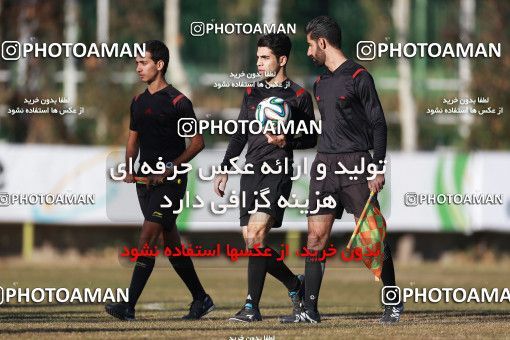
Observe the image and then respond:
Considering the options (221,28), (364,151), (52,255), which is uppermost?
(221,28)

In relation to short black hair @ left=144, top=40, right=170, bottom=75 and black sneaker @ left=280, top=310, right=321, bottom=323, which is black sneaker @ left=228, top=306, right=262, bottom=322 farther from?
short black hair @ left=144, top=40, right=170, bottom=75

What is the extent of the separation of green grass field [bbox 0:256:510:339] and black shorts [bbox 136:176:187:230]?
918 mm

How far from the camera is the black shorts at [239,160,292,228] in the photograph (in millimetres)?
13453

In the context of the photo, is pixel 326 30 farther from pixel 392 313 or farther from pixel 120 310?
pixel 120 310

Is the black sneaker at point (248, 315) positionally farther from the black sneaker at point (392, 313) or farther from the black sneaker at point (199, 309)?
the black sneaker at point (392, 313)

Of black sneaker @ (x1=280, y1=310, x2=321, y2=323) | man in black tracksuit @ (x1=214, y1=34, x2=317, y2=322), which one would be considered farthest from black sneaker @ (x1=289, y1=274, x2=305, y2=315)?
black sneaker @ (x1=280, y1=310, x2=321, y2=323)

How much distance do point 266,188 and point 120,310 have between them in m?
1.69

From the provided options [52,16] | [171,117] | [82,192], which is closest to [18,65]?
[52,16]

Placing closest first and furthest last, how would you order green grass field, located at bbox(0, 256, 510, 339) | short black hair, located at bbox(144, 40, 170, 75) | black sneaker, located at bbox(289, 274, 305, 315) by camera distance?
green grass field, located at bbox(0, 256, 510, 339)
black sneaker, located at bbox(289, 274, 305, 315)
short black hair, located at bbox(144, 40, 170, 75)

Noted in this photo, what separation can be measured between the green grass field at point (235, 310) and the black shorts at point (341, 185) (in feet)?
3.37

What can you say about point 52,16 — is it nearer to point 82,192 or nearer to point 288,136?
point 82,192

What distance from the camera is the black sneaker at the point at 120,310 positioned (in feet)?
44.4

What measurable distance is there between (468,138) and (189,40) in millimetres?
7533

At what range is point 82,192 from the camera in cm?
2608
